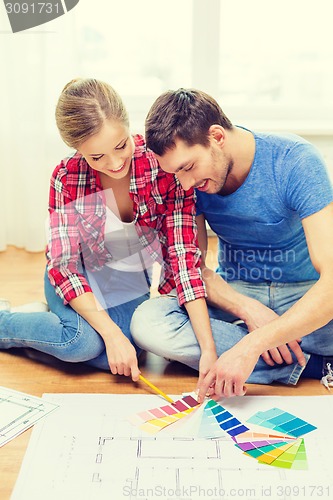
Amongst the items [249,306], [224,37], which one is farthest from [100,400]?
[224,37]

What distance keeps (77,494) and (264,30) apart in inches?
78.5

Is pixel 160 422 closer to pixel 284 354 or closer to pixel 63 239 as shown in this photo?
pixel 284 354

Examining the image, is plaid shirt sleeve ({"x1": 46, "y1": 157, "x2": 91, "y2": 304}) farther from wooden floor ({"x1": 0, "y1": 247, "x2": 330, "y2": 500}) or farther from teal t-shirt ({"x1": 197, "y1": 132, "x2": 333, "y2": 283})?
teal t-shirt ({"x1": 197, "y1": 132, "x2": 333, "y2": 283})

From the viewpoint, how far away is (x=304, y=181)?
1.27 m

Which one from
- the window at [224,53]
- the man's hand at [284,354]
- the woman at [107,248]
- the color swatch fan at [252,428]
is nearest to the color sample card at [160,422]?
the color swatch fan at [252,428]

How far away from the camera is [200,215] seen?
1.47 m

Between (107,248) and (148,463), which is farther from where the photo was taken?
(107,248)

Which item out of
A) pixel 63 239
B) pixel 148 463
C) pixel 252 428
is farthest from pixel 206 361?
pixel 63 239

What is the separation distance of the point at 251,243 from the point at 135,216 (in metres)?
0.26

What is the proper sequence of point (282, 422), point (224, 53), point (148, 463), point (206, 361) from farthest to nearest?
point (224, 53) → point (206, 361) → point (282, 422) → point (148, 463)

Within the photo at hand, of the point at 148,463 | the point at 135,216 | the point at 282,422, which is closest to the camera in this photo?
the point at 148,463

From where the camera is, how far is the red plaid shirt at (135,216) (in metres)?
1.41

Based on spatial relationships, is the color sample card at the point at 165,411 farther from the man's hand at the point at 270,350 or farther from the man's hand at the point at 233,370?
the man's hand at the point at 270,350

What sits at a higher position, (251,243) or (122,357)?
(251,243)
